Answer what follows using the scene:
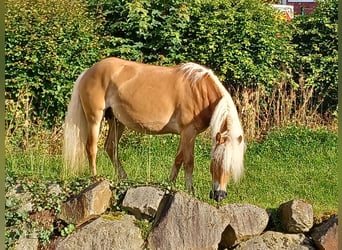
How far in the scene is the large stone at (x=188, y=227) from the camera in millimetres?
4320

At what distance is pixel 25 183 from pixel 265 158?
3.14 meters

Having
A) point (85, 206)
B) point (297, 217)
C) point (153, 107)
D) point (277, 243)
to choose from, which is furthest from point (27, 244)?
point (297, 217)

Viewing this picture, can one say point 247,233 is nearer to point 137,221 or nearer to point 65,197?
point 137,221

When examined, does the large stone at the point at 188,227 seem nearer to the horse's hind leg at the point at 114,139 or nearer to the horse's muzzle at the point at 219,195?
the horse's muzzle at the point at 219,195

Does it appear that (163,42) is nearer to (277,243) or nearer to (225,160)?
(225,160)

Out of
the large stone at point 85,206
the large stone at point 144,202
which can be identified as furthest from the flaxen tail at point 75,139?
the large stone at point 144,202

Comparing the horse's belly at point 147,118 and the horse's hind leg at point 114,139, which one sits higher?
the horse's belly at point 147,118

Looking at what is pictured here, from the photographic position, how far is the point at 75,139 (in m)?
5.36

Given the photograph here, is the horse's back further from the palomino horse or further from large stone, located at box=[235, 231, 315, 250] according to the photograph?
large stone, located at box=[235, 231, 315, 250]

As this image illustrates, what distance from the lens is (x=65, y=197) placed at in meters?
Result: 4.55

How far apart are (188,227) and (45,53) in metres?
3.82

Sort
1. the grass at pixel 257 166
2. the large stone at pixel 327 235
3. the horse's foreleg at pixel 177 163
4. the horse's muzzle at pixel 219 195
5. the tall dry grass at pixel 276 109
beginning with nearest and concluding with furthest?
the large stone at pixel 327 235, the horse's muzzle at pixel 219 195, the horse's foreleg at pixel 177 163, the grass at pixel 257 166, the tall dry grass at pixel 276 109

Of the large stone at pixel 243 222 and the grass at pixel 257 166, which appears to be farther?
the grass at pixel 257 166

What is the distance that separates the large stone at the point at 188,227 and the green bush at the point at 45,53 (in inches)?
134
